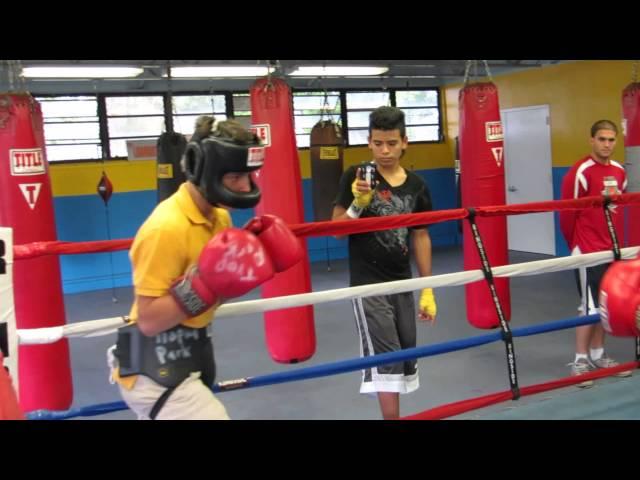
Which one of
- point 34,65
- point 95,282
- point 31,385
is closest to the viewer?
point 31,385

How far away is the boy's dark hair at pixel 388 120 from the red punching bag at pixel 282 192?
677mm

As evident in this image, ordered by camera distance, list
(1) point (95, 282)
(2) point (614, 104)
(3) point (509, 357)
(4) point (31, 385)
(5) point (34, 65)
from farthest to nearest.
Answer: (1) point (95, 282)
(2) point (614, 104)
(5) point (34, 65)
(4) point (31, 385)
(3) point (509, 357)

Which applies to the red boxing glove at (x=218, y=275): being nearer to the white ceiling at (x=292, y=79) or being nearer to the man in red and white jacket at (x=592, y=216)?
the man in red and white jacket at (x=592, y=216)

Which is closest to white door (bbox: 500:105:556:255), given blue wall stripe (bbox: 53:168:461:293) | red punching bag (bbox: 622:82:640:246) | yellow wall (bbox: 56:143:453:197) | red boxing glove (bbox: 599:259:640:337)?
yellow wall (bbox: 56:143:453:197)

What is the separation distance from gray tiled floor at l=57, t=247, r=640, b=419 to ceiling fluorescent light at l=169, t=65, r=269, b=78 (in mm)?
2081

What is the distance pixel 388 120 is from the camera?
7.34 ft

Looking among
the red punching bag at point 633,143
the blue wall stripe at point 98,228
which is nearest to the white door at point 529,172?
the red punching bag at point 633,143

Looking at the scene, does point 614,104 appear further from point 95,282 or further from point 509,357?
point 95,282

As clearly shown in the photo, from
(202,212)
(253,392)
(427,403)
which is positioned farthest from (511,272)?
(253,392)

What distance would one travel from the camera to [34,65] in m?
5.30

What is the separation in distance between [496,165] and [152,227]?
2292mm

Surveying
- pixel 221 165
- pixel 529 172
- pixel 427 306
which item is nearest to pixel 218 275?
pixel 221 165

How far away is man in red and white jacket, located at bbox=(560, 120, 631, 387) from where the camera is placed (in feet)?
10.5

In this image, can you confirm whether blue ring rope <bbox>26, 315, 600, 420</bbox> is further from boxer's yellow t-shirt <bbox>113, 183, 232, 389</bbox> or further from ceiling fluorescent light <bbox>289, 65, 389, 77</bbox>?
ceiling fluorescent light <bbox>289, 65, 389, 77</bbox>
